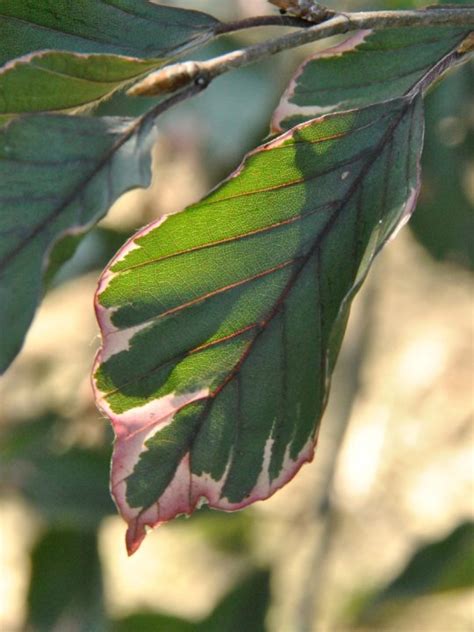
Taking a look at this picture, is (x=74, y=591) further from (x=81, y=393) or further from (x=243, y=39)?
(x=243, y=39)

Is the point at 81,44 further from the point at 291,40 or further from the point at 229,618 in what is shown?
the point at 229,618

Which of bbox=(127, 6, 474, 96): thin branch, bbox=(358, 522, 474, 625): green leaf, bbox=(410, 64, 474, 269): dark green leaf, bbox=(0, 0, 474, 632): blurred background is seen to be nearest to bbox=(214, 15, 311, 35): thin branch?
bbox=(127, 6, 474, 96): thin branch

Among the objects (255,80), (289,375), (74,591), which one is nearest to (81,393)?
(74,591)

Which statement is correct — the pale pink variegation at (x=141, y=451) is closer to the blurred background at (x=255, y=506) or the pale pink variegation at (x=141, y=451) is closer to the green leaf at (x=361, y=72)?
the green leaf at (x=361, y=72)

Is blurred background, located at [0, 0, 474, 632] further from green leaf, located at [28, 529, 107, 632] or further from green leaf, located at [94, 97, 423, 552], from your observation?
green leaf, located at [94, 97, 423, 552]

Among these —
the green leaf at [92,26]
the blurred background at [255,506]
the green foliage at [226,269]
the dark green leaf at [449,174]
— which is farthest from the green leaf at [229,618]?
the green leaf at [92,26]

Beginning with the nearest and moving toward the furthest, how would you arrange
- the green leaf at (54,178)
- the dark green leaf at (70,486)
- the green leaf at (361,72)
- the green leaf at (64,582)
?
1. the green leaf at (54,178)
2. the green leaf at (361,72)
3. the dark green leaf at (70,486)
4. the green leaf at (64,582)
